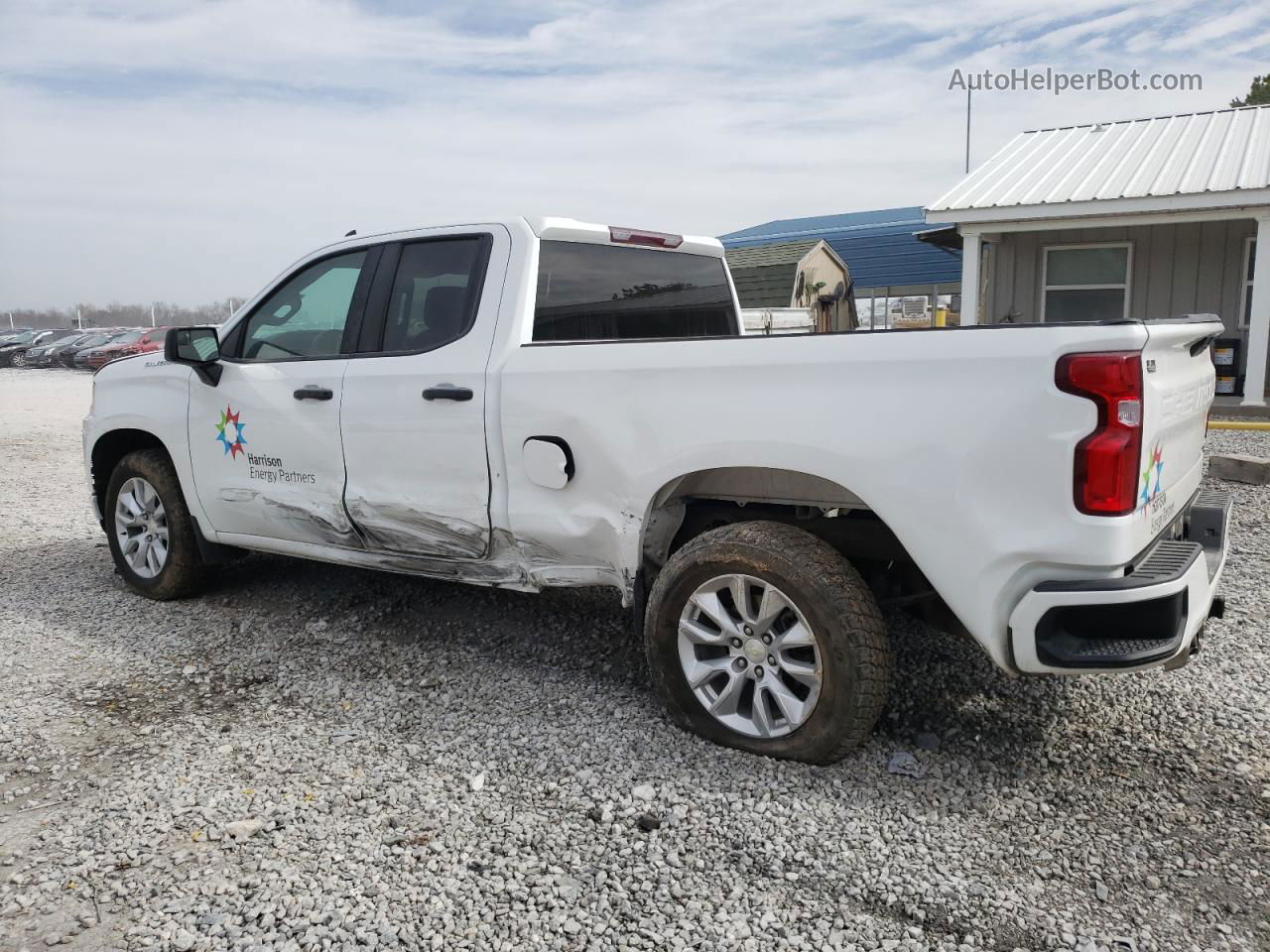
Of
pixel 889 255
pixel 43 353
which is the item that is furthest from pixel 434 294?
pixel 43 353

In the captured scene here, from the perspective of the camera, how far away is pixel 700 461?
3.47 metres

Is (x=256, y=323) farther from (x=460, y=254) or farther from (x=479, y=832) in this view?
(x=479, y=832)

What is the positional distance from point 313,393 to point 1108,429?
3.29m

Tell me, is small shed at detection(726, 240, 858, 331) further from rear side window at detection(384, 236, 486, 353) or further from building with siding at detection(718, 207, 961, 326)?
rear side window at detection(384, 236, 486, 353)

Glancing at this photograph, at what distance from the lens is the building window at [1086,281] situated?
1371 centimetres

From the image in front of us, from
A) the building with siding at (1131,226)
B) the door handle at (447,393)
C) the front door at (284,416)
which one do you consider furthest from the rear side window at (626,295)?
the building with siding at (1131,226)

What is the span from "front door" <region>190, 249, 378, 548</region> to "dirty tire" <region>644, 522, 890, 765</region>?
1.81 m

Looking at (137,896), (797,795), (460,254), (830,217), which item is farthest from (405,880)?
(830,217)

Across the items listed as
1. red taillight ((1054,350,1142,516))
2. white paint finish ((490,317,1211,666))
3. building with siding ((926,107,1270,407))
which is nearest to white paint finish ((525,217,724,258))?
white paint finish ((490,317,1211,666))

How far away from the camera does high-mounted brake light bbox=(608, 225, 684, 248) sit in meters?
→ 4.62

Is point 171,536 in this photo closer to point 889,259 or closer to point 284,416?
point 284,416

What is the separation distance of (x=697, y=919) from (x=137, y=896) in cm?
155

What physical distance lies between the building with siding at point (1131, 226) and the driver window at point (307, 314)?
9671 mm

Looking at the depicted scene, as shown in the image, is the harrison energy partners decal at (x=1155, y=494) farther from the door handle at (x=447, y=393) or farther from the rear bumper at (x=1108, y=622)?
the door handle at (x=447, y=393)
